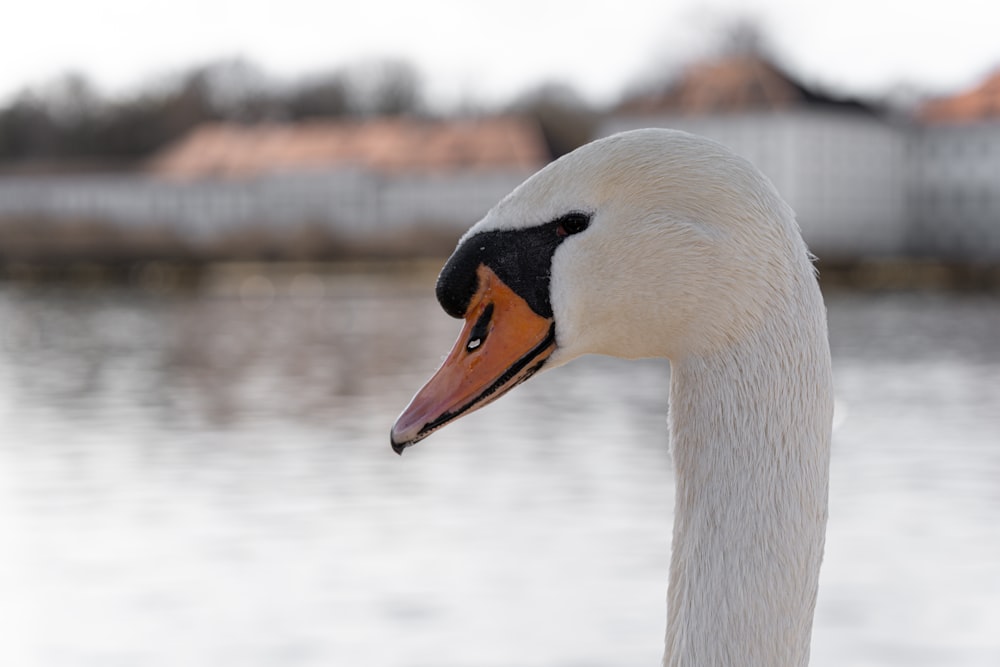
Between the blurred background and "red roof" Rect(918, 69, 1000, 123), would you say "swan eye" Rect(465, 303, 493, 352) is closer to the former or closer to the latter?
the blurred background

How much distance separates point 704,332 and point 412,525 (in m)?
9.91

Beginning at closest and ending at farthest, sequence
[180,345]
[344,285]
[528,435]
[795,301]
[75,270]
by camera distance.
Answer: [795,301] → [528,435] → [180,345] → [344,285] → [75,270]

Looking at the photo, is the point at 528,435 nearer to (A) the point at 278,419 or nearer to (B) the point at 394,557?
(A) the point at 278,419

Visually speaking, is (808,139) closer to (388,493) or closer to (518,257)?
(388,493)

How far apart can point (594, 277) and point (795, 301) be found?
0.96 ft

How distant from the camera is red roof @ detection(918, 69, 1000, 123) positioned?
87875 mm

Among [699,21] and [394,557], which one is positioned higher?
[699,21]

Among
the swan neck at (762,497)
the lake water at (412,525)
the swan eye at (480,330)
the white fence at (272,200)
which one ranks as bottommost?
the swan neck at (762,497)

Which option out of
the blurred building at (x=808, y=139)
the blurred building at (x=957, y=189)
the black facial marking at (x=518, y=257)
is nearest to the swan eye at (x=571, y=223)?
the black facial marking at (x=518, y=257)

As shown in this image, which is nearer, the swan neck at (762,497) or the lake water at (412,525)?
the swan neck at (762,497)

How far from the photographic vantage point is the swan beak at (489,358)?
2.27 metres

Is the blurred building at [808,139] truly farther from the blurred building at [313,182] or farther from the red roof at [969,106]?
the blurred building at [313,182]

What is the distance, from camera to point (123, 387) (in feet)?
79.9

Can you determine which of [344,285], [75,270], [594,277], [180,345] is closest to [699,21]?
[344,285]
